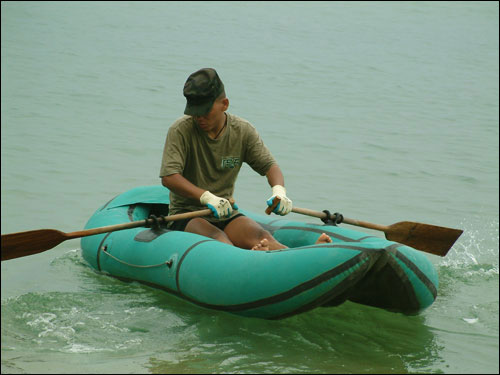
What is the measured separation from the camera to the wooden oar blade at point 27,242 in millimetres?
4480

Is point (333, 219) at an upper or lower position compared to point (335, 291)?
upper

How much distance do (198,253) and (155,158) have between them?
557 cm

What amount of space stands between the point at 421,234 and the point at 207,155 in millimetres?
1537

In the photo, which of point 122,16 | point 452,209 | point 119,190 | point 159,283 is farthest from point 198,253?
point 122,16

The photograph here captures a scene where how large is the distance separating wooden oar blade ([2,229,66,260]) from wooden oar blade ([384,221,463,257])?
86.9 inches

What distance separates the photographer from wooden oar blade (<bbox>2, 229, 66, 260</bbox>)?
448 cm

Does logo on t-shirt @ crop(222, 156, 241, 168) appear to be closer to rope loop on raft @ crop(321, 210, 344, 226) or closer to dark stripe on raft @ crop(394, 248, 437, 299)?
rope loop on raft @ crop(321, 210, 344, 226)

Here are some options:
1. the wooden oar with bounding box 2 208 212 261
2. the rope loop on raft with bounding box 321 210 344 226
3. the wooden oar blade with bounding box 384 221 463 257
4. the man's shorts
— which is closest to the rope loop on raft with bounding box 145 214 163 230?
the wooden oar with bounding box 2 208 212 261

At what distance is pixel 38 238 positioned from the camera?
4.64 m

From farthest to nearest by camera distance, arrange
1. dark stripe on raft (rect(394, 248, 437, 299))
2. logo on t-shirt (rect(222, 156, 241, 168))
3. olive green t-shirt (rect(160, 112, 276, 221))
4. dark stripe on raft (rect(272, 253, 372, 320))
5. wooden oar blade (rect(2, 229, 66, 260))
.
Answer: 1. logo on t-shirt (rect(222, 156, 241, 168))
2. olive green t-shirt (rect(160, 112, 276, 221))
3. wooden oar blade (rect(2, 229, 66, 260))
4. dark stripe on raft (rect(394, 248, 437, 299))
5. dark stripe on raft (rect(272, 253, 372, 320))

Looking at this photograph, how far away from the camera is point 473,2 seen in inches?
A: 1066

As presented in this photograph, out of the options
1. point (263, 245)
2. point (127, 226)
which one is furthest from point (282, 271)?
point (127, 226)

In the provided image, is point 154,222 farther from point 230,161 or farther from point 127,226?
point 230,161

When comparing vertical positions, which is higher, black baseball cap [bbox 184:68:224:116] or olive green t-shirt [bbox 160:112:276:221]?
black baseball cap [bbox 184:68:224:116]
